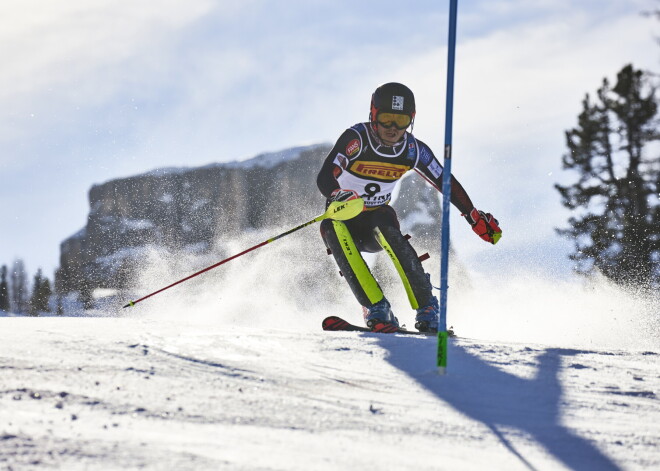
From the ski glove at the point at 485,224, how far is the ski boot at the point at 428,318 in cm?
90

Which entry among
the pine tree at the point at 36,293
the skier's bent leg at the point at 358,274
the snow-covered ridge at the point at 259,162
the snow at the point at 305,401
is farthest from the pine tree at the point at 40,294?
the snow at the point at 305,401

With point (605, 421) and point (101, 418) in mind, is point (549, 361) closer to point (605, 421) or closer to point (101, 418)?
point (605, 421)

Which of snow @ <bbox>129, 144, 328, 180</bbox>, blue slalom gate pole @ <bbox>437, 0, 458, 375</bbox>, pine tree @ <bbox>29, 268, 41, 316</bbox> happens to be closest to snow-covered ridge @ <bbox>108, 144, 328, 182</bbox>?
snow @ <bbox>129, 144, 328, 180</bbox>

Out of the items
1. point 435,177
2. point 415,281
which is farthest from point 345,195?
point 435,177

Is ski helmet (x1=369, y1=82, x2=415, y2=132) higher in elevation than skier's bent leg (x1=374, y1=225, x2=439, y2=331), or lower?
higher

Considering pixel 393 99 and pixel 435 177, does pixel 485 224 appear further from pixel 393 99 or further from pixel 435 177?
pixel 393 99

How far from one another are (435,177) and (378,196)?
584 mm

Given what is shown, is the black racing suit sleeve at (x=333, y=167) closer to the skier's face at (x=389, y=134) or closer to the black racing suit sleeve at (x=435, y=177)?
the skier's face at (x=389, y=134)

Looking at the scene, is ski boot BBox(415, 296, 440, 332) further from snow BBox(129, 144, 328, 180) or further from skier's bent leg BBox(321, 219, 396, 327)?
snow BBox(129, 144, 328, 180)

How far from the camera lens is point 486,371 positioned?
8.73ft

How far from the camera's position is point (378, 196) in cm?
509

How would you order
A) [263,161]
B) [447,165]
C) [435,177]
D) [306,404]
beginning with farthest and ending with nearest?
1. [263,161]
2. [435,177]
3. [447,165]
4. [306,404]

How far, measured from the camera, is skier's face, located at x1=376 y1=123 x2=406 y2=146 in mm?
4812

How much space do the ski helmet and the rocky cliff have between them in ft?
114
